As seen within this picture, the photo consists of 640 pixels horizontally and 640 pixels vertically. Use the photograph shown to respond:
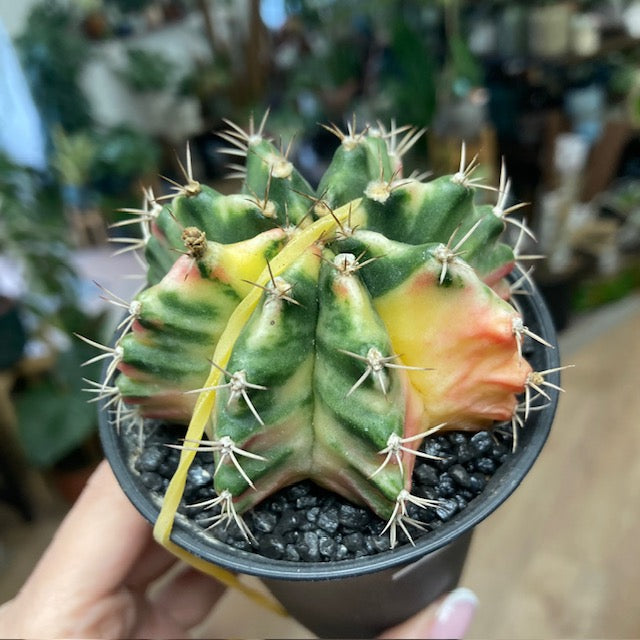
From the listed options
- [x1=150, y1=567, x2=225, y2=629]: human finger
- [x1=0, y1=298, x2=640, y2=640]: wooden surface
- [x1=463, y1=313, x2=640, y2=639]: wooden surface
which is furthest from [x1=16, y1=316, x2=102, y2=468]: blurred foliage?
[x1=463, y1=313, x2=640, y2=639]: wooden surface

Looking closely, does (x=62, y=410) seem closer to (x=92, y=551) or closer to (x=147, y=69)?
(x=92, y=551)

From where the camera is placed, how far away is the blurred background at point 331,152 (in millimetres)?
1409

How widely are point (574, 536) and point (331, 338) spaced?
1254 mm

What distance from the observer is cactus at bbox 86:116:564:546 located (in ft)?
1.67

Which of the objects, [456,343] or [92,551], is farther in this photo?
[92,551]

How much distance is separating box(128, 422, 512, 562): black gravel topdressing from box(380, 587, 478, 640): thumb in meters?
0.29

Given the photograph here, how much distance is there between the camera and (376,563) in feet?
1.80

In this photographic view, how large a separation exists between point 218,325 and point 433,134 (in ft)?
4.49

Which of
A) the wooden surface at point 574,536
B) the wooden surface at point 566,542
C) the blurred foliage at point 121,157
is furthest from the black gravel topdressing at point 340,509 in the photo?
the blurred foliage at point 121,157

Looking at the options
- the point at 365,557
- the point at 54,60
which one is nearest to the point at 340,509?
the point at 365,557

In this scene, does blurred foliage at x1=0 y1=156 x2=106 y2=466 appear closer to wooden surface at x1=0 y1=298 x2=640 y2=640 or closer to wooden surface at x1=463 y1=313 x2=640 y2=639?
wooden surface at x1=0 y1=298 x2=640 y2=640

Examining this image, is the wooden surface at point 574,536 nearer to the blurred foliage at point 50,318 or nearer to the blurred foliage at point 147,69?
the blurred foliage at point 50,318

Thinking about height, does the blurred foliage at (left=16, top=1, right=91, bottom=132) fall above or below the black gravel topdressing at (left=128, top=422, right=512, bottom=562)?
above

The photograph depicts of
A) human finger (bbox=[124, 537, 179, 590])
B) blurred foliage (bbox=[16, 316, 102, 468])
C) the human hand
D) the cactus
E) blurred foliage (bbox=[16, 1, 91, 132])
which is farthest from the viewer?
blurred foliage (bbox=[16, 1, 91, 132])
